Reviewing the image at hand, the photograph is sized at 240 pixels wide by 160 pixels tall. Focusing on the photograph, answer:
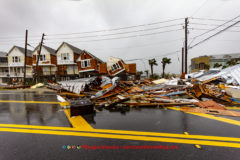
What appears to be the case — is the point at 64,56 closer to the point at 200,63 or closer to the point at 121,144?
the point at 121,144

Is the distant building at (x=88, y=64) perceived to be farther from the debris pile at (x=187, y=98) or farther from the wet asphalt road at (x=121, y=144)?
the wet asphalt road at (x=121, y=144)

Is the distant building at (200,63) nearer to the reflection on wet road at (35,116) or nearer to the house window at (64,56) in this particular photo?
the house window at (64,56)

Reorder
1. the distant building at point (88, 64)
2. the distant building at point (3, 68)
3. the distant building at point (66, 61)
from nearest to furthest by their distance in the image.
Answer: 1. the distant building at point (88, 64)
2. the distant building at point (66, 61)
3. the distant building at point (3, 68)

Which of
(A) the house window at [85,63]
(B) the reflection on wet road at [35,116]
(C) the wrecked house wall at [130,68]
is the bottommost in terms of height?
(B) the reflection on wet road at [35,116]

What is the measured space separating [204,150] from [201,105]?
A: 3830mm

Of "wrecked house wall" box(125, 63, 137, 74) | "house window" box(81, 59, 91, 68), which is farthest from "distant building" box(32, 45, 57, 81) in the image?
"wrecked house wall" box(125, 63, 137, 74)

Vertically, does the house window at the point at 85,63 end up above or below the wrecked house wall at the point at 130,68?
above

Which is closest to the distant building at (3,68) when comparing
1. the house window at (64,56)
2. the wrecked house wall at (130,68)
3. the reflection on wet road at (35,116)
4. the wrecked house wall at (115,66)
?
the house window at (64,56)

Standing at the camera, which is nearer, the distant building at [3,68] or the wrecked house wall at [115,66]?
the wrecked house wall at [115,66]

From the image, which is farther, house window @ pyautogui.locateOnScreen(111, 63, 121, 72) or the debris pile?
house window @ pyautogui.locateOnScreen(111, 63, 121, 72)

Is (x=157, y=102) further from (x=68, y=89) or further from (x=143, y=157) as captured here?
(x=68, y=89)

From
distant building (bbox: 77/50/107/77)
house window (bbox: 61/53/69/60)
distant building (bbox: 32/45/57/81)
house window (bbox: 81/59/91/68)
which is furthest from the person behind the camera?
distant building (bbox: 32/45/57/81)

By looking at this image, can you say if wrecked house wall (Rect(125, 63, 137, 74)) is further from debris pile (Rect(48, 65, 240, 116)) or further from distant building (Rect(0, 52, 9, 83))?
distant building (Rect(0, 52, 9, 83))

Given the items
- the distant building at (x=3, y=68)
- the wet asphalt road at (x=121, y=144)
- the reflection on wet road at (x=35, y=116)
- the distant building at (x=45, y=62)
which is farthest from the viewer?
the distant building at (x=3, y=68)
